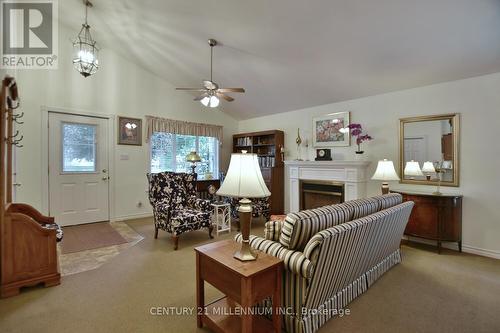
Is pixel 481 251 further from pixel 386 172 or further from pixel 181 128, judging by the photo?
pixel 181 128

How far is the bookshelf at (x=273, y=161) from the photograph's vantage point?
5.53 m

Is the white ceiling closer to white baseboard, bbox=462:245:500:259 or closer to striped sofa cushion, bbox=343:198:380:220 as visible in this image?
striped sofa cushion, bbox=343:198:380:220

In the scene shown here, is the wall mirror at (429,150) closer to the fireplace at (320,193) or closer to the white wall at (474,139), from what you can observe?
the white wall at (474,139)

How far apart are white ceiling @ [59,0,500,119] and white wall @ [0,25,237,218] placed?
0.43m

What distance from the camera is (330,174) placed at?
4.75m

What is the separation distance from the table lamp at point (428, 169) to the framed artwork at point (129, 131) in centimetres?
528

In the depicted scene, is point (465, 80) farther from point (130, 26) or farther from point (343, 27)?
point (130, 26)

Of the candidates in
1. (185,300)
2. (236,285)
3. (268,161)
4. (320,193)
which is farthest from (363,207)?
(268,161)

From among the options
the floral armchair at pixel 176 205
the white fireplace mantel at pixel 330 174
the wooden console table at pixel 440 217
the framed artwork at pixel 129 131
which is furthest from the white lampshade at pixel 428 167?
the framed artwork at pixel 129 131

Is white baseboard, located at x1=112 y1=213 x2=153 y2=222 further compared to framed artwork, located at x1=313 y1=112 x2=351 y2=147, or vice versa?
white baseboard, located at x1=112 y1=213 x2=153 y2=222

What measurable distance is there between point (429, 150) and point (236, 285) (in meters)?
3.73

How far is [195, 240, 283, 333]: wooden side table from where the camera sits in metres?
1.45

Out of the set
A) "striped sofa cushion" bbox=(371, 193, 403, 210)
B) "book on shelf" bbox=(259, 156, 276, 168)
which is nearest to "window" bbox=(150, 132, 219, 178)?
"book on shelf" bbox=(259, 156, 276, 168)

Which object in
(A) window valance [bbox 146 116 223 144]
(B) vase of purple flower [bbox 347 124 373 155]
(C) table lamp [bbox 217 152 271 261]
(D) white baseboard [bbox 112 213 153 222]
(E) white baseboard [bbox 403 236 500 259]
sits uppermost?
(A) window valance [bbox 146 116 223 144]
